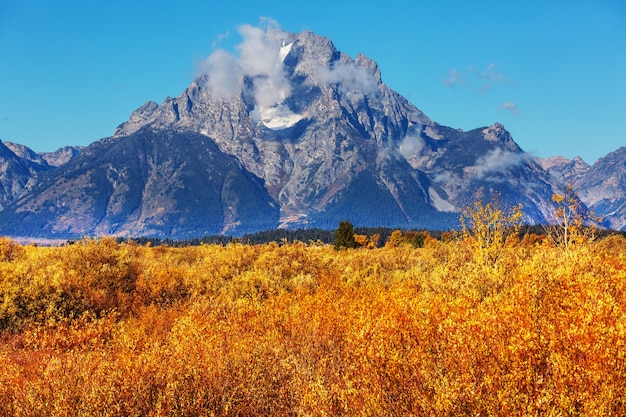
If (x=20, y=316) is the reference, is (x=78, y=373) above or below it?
below

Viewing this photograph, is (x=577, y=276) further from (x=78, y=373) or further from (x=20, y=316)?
(x=20, y=316)

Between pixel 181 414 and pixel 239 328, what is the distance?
19.5 ft

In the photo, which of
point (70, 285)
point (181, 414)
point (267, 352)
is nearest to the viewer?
point (181, 414)

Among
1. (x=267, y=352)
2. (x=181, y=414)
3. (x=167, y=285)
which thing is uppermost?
(x=167, y=285)

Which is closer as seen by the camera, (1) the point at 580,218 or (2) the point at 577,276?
(2) the point at 577,276

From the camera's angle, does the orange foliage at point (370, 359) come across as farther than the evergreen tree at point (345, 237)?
No

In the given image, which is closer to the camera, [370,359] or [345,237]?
[370,359]

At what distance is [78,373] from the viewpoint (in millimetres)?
12078

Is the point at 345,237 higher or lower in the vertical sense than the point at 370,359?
higher

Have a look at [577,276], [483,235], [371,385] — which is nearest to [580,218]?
[483,235]

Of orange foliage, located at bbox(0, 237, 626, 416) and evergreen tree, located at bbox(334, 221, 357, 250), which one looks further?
evergreen tree, located at bbox(334, 221, 357, 250)

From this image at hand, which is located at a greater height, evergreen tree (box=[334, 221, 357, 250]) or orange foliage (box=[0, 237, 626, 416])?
evergreen tree (box=[334, 221, 357, 250])

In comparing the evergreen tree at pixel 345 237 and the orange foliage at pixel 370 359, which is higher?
the evergreen tree at pixel 345 237

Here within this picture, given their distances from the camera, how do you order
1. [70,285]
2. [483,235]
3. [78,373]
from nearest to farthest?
1. [78,373]
2. [70,285]
3. [483,235]
